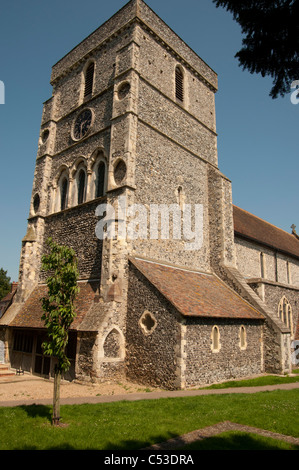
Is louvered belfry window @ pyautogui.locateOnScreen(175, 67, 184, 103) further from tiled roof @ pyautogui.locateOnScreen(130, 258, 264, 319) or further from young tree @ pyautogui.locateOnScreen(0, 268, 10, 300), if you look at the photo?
young tree @ pyautogui.locateOnScreen(0, 268, 10, 300)

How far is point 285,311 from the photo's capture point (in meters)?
18.2

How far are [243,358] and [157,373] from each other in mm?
4313

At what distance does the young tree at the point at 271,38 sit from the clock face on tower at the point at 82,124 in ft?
43.3

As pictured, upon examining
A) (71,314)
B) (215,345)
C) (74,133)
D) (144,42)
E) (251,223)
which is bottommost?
(215,345)

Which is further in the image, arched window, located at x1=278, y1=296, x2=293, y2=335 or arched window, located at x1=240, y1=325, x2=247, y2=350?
arched window, located at x1=278, y1=296, x2=293, y2=335

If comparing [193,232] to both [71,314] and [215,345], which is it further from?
[71,314]

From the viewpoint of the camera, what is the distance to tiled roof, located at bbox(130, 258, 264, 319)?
461 inches

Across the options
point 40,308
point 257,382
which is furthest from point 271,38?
point 40,308

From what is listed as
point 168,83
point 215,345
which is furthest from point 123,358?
point 168,83

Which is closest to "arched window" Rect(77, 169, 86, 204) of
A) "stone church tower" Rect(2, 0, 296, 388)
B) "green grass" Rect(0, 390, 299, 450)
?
"stone church tower" Rect(2, 0, 296, 388)

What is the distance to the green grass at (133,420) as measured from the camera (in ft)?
18.4

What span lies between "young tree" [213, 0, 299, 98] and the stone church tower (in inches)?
301

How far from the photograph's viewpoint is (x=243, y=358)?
13.5m

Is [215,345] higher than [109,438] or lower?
higher
